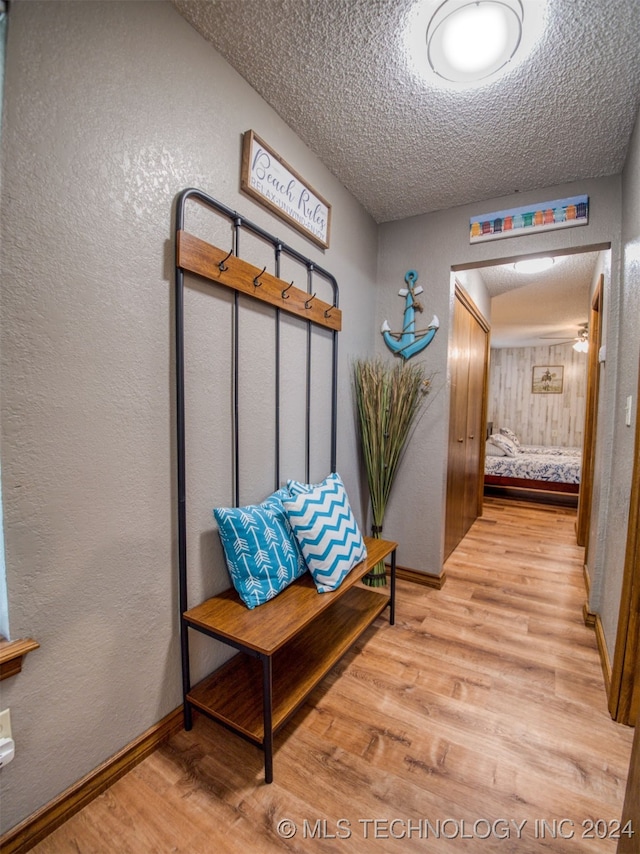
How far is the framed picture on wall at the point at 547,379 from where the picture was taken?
7137mm

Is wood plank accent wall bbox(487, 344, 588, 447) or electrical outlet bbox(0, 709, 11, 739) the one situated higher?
wood plank accent wall bbox(487, 344, 588, 447)

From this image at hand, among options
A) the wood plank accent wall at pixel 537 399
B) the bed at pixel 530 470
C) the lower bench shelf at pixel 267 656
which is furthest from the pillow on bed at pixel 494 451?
the lower bench shelf at pixel 267 656

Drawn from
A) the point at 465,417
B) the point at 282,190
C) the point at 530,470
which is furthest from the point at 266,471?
the point at 530,470

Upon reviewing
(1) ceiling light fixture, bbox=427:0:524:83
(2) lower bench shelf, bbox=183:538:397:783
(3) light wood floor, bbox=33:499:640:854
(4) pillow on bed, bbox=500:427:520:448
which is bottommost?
(3) light wood floor, bbox=33:499:640:854

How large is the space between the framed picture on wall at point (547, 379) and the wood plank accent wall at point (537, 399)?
0.06m

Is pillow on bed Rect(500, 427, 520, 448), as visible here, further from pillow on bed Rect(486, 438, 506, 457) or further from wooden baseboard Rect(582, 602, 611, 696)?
wooden baseboard Rect(582, 602, 611, 696)

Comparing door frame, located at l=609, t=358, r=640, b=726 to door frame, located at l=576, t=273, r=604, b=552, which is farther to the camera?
door frame, located at l=576, t=273, r=604, b=552

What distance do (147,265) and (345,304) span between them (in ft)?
4.46

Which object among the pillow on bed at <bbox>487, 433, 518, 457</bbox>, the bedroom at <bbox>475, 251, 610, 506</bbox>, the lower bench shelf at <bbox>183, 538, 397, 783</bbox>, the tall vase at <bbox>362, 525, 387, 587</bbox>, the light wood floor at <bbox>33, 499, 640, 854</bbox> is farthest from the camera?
the pillow on bed at <bbox>487, 433, 518, 457</bbox>

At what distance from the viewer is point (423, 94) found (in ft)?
5.12

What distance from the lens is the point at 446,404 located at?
2.56 m

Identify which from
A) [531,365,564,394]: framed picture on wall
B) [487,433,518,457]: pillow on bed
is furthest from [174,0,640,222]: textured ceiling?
[531,365,564,394]: framed picture on wall

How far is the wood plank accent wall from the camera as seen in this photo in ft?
23.0

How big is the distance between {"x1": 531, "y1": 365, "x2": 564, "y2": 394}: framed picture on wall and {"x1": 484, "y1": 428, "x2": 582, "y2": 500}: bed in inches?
77.2
